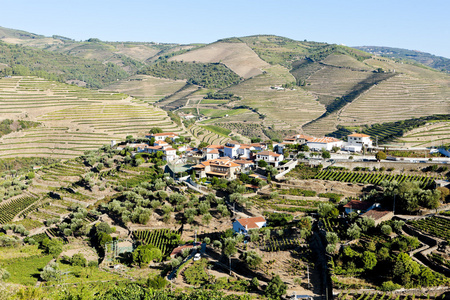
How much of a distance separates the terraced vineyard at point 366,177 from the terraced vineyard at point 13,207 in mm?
48899

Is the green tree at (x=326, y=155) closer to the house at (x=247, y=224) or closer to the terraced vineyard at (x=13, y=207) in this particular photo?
the house at (x=247, y=224)

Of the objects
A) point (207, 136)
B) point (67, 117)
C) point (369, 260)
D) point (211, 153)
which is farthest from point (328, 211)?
point (67, 117)

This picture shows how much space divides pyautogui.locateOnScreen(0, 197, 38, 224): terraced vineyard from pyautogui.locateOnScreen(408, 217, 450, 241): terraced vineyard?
59.4 m

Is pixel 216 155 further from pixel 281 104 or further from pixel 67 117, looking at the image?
pixel 281 104

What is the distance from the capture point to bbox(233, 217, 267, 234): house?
49.3 metres

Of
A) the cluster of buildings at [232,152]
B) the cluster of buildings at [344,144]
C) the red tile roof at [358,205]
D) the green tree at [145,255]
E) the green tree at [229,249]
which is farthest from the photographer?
the cluster of buildings at [344,144]

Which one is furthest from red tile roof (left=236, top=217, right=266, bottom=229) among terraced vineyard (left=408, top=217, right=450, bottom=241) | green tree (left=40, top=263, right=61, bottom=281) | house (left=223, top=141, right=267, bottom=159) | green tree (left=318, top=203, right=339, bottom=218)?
house (left=223, top=141, right=267, bottom=159)

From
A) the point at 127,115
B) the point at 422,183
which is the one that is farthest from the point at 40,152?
the point at 422,183

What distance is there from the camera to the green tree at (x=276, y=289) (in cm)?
3584

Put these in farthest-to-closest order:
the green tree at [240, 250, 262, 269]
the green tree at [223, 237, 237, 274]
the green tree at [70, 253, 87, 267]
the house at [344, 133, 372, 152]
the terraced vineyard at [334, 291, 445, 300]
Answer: the house at [344, 133, 372, 152] → the green tree at [70, 253, 87, 267] → the green tree at [223, 237, 237, 274] → the green tree at [240, 250, 262, 269] → the terraced vineyard at [334, 291, 445, 300]

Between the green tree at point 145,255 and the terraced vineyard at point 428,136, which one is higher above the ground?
the terraced vineyard at point 428,136

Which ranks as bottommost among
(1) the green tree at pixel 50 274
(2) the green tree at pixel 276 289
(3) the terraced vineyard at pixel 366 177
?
(1) the green tree at pixel 50 274

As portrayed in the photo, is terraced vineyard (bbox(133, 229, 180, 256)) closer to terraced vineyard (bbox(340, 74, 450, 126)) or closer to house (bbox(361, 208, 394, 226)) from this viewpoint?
house (bbox(361, 208, 394, 226))

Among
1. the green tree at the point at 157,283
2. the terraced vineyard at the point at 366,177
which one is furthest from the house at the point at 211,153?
the green tree at the point at 157,283
